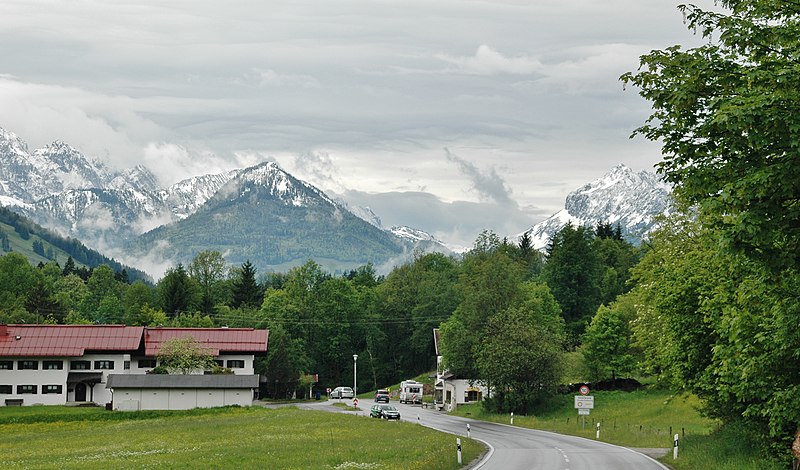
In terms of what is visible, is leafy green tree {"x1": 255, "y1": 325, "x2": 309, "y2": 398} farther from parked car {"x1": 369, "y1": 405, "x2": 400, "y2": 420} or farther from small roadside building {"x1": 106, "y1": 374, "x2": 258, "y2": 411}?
parked car {"x1": 369, "y1": 405, "x2": 400, "y2": 420}

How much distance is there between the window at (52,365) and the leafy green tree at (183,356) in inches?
402

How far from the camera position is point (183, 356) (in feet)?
327

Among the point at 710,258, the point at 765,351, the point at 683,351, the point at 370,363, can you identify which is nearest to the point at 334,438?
the point at 683,351

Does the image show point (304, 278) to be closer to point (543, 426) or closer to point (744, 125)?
point (543, 426)

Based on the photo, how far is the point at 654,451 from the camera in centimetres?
4522

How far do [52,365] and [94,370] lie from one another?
14.2ft

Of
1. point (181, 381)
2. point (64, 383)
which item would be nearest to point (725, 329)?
point (181, 381)

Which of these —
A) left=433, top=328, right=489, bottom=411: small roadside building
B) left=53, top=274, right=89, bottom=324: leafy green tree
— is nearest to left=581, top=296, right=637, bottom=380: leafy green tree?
left=433, top=328, right=489, bottom=411: small roadside building

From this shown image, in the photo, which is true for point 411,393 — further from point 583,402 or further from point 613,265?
point 583,402

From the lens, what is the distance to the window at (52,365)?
317ft

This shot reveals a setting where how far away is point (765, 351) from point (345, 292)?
130 m

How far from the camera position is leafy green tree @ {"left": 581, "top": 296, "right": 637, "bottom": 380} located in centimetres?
9138

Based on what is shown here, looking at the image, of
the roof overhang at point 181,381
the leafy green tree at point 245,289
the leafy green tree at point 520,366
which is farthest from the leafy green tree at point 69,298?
the leafy green tree at point 520,366

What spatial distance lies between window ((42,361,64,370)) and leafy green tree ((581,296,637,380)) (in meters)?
54.0
